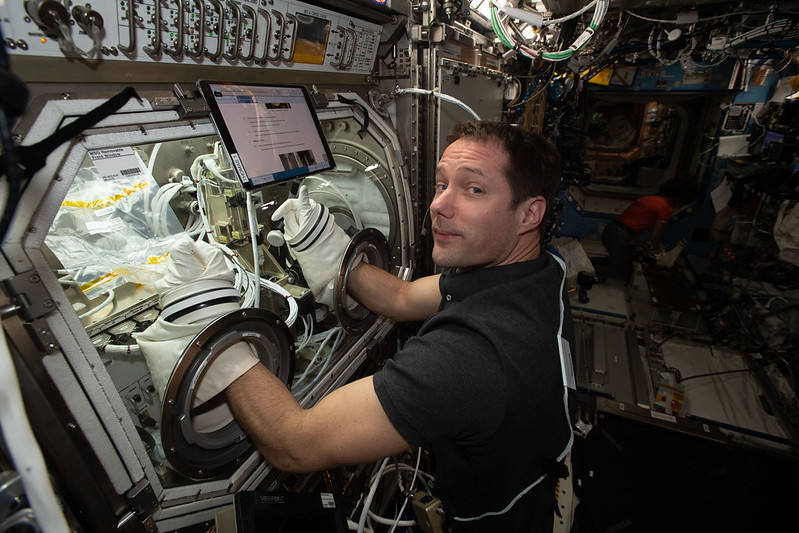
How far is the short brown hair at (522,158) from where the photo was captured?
Result: 1556mm

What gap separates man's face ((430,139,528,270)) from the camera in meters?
1.53

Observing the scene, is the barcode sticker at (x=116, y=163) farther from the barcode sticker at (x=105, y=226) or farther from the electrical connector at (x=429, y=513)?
the electrical connector at (x=429, y=513)

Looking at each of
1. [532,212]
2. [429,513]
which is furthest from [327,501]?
[532,212]

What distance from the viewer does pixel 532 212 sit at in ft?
5.19

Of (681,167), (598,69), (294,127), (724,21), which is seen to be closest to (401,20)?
(294,127)

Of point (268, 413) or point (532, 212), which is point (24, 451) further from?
point (532, 212)

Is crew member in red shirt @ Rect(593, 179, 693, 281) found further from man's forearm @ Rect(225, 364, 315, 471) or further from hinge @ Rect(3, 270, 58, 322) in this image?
hinge @ Rect(3, 270, 58, 322)

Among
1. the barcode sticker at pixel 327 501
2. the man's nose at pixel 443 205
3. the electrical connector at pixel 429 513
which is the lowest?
the electrical connector at pixel 429 513

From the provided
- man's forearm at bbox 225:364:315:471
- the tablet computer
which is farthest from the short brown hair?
man's forearm at bbox 225:364:315:471

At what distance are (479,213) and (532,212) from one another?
0.25m

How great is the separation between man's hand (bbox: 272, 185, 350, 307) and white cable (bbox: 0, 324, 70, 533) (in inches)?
52.1

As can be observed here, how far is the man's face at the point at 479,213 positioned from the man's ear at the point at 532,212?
20 millimetres

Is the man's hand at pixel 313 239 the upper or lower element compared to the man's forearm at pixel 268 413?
upper

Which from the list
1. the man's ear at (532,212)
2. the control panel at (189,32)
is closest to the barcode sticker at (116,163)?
the control panel at (189,32)
